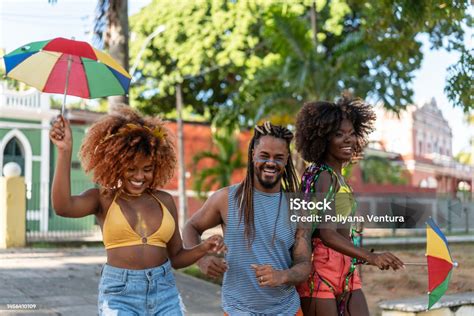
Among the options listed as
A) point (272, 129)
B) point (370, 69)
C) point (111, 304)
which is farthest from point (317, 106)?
point (370, 69)

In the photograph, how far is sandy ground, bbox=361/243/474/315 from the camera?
8.76 meters

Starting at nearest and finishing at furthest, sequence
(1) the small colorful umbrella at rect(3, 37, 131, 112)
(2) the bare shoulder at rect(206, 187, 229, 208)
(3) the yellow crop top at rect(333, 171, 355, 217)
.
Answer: (2) the bare shoulder at rect(206, 187, 229, 208) < (3) the yellow crop top at rect(333, 171, 355, 217) < (1) the small colorful umbrella at rect(3, 37, 131, 112)

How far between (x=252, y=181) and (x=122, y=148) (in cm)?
68

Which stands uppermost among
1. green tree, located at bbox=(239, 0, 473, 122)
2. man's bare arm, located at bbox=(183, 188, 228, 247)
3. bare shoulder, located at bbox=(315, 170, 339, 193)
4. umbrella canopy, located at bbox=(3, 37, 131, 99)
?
green tree, located at bbox=(239, 0, 473, 122)

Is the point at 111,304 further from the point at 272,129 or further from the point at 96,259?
the point at 96,259

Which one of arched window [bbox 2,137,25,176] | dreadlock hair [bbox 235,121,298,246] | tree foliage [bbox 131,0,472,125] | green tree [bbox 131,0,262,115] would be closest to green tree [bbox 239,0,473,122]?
tree foliage [bbox 131,0,472,125]

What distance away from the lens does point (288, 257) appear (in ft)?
10.7

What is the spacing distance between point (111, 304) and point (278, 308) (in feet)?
2.60

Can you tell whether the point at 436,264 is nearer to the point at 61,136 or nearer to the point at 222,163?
the point at 61,136

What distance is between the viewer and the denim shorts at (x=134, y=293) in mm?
3227

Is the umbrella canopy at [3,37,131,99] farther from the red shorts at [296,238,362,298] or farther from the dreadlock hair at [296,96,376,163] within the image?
the red shorts at [296,238,362,298]

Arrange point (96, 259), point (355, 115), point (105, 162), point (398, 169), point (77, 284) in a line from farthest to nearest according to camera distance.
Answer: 1. point (398, 169)
2. point (96, 259)
3. point (77, 284)
4. point (355, 115)
5. point (105, 162)

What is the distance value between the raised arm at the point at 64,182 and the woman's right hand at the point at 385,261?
142 centimetres

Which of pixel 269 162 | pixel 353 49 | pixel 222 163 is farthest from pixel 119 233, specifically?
pixel 222 163
